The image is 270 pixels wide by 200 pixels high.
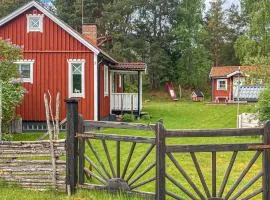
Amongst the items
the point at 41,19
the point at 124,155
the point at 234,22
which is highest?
the point at 234,22

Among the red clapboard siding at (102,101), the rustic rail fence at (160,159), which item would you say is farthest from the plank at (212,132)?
the red clapboard siding at (102,101)

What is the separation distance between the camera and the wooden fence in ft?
28.2

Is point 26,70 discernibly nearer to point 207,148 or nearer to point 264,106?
point 264,106

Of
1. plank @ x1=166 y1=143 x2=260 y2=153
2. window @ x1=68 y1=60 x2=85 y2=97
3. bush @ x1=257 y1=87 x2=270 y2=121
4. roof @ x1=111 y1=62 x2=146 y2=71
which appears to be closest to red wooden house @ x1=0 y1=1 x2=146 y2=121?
window @ x1=68 y1=60 x2=85 y2=97

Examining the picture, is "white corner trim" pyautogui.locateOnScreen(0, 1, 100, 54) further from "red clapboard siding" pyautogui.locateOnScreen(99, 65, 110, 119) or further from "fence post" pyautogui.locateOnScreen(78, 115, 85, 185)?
"fence post" pyautogui.locateOnScreen(78, 115, 85, 185)

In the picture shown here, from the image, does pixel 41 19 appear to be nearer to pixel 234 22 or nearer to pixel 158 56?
pixel 158 56

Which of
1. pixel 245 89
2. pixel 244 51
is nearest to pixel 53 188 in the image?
pixel 245 89

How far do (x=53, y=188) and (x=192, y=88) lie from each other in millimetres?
43035

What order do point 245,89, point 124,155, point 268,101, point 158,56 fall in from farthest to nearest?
point 158,56 → point 245,89 → point 268,101 → point 124,155

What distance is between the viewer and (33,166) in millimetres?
8812

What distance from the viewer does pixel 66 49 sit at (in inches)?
790

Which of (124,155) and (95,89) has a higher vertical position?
(95,89)

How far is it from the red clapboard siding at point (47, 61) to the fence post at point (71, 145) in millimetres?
11745

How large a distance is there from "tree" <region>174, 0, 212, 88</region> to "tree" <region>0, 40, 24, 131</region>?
107 ft
